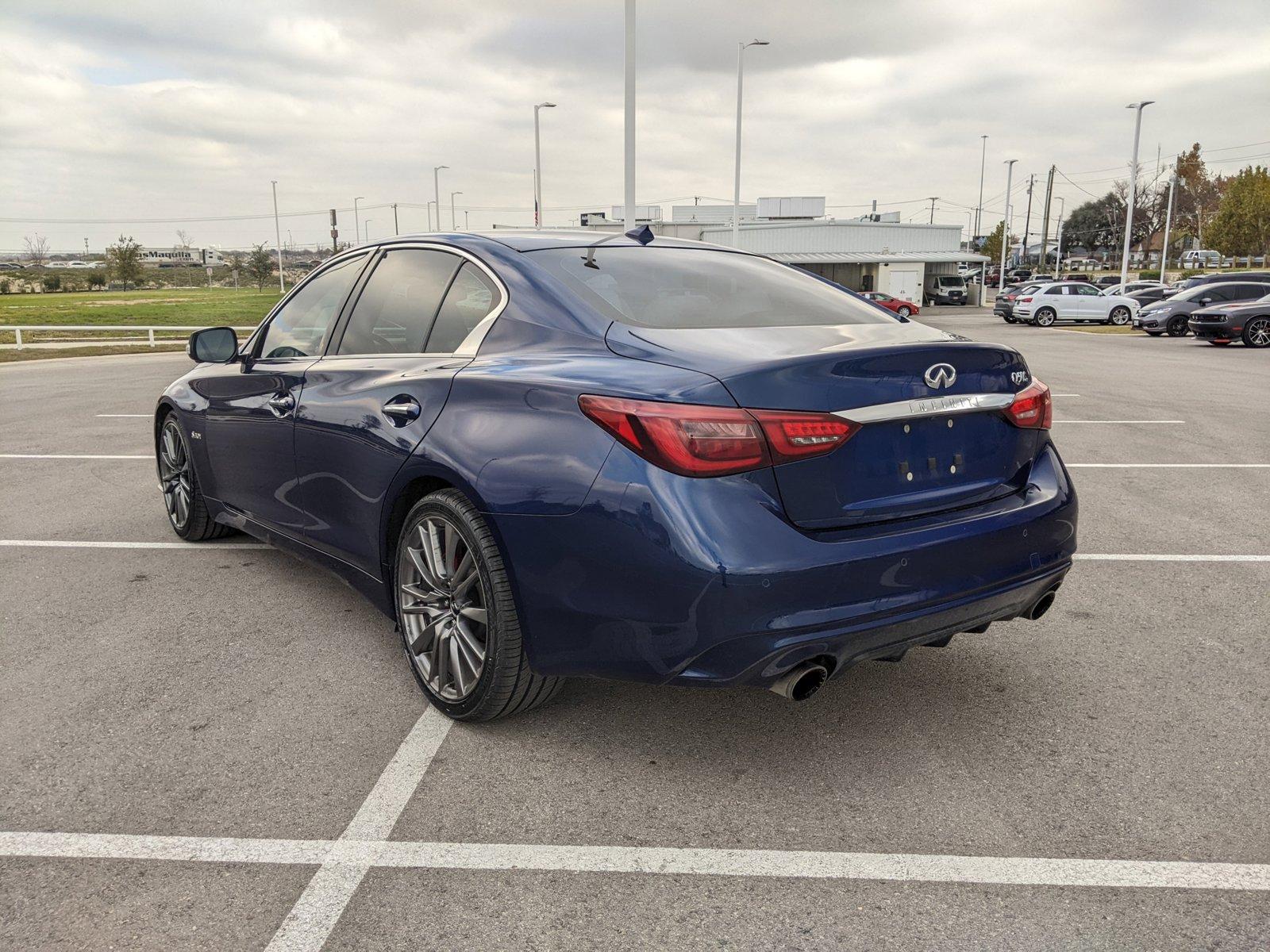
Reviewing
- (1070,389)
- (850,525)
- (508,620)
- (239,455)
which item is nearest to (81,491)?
(239,455)

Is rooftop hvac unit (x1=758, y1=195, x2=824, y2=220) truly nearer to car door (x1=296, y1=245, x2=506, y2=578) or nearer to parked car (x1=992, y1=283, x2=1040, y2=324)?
parked car (x1=992, y1=283, x2=1040, y2=324)

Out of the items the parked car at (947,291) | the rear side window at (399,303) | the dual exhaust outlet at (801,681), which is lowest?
the parked car at (947,291)

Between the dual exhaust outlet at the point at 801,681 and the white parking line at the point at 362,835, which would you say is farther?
the dual exhaust outlet at the point at 801,681

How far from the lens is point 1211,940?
7.63ft

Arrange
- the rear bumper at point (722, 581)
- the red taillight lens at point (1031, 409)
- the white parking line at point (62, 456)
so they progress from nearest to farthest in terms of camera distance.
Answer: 1. the rear bumper at point (722, 581)
2. the red taillight lens at point (1031, 409)
3. the white parking line at point (62, 456)

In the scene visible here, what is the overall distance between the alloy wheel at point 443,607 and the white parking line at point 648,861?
73 cm

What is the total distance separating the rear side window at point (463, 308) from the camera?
3.58m

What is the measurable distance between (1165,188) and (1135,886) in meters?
A: 106

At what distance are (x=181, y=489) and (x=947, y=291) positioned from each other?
63727mm

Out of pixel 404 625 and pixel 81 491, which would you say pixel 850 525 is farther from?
pixel 81 491

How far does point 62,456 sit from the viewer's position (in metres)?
8.95

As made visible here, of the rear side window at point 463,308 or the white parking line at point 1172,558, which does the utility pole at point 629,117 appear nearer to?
the white parking line at point 1172,558

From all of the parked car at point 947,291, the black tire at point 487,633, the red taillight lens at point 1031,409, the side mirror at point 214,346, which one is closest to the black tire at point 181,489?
the side mirror at point 214,346

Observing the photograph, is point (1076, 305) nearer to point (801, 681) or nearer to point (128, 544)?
point (128, 544)
